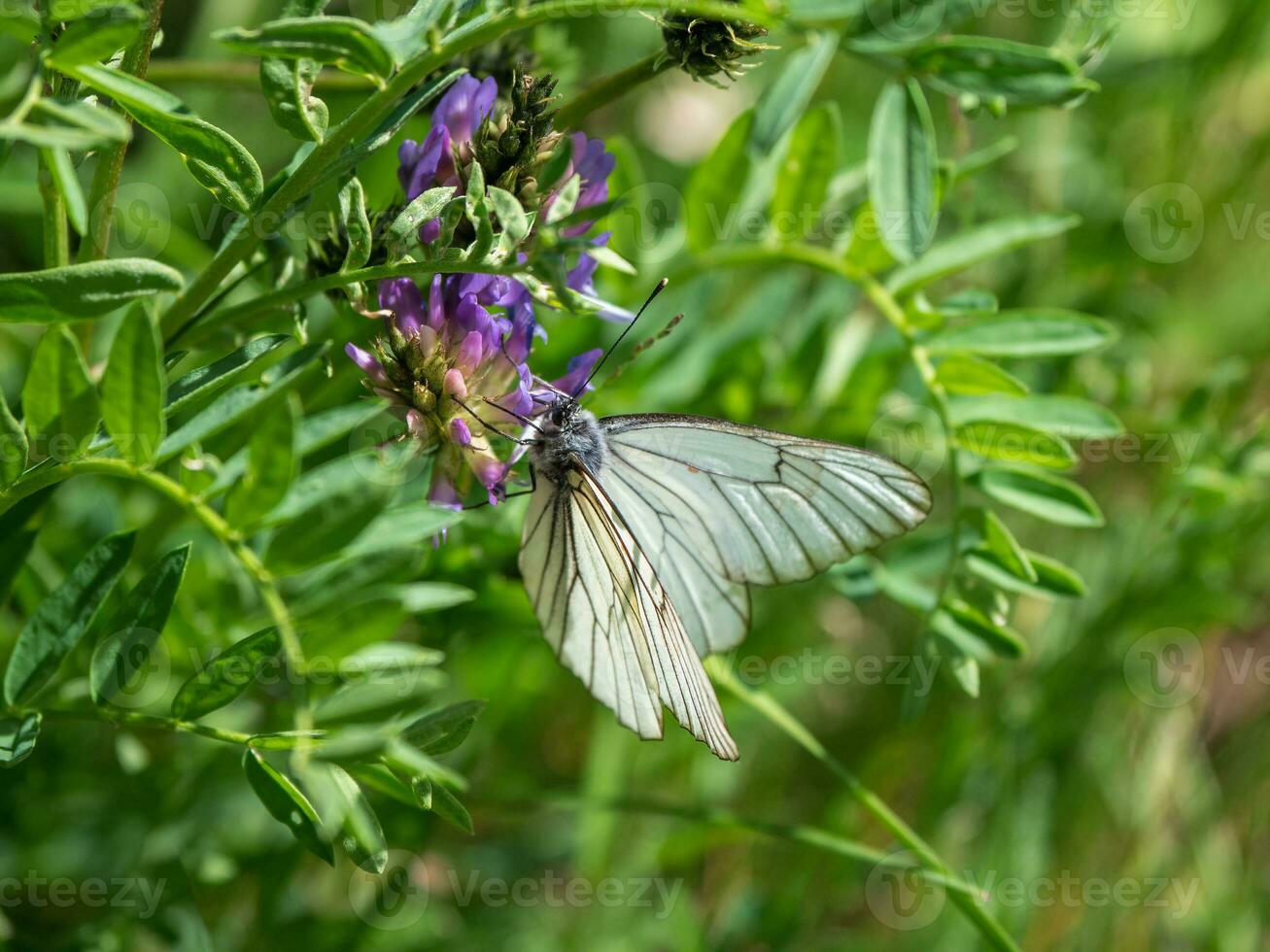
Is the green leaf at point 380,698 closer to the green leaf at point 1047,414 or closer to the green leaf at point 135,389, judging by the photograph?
the green leaf at point 135,389

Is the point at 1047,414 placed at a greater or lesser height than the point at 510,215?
lesser

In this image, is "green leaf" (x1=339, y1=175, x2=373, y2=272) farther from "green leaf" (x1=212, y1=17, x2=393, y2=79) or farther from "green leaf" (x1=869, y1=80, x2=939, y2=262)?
"green leaf" (x1=869, y1=80, x2=939, y2=262)

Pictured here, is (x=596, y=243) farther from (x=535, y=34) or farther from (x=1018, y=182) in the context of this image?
(x=1018, y=182)

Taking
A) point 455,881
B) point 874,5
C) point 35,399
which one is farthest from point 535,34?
point 455,881

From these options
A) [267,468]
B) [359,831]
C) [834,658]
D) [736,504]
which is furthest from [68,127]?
[834,658]

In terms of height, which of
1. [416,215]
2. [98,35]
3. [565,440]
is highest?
[98,35]

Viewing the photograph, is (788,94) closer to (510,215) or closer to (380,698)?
(510,215)

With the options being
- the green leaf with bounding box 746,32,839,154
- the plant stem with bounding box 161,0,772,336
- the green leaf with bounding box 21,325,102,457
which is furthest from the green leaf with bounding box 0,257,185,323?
the green leaf with bounding box 746,32,839,154
